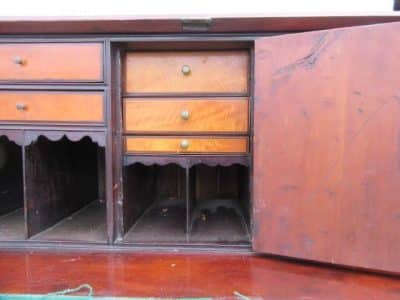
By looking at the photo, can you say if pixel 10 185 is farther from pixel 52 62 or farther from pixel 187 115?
pixel 187 115

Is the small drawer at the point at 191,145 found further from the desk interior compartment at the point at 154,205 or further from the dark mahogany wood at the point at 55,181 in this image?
the dark mahogany wood at the point at 55,181

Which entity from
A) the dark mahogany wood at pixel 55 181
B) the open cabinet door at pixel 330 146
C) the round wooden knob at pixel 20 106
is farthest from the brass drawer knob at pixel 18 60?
the open cabinet door at pixel 330 146

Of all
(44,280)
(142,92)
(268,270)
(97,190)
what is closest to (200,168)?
(97,190)

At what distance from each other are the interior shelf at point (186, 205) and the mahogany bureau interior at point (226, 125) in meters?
0.01

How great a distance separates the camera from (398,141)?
30.5 inches

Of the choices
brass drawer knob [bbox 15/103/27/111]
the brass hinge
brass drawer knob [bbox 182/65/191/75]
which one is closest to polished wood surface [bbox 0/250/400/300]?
brass drawer knob [bbox 15/103/27/111]

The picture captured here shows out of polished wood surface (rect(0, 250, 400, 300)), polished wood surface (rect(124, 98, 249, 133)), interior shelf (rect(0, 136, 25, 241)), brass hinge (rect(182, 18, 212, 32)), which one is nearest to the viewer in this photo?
polished wood surface (rect(0, 250, 400, 300))

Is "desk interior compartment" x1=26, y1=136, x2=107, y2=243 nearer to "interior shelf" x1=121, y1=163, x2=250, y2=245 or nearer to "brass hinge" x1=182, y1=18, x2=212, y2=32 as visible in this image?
"interior shelf" x1=121, y1=163, x2=250, y2=245

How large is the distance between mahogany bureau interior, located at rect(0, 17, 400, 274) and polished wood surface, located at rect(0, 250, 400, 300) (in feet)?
0.13

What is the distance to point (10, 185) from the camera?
134 cm

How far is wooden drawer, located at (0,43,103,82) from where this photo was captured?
93 centimetres

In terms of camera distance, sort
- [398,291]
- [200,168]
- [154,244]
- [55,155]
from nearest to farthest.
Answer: [398,291] < [154,244] < [55,155] < [200,168]

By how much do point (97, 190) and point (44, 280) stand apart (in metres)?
0.78

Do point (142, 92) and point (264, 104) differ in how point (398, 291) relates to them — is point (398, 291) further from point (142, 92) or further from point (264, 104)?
point (142, 92)
